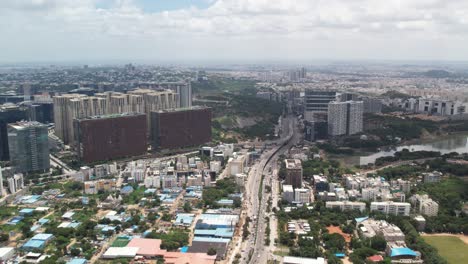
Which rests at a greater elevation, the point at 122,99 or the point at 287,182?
the point at 122,99

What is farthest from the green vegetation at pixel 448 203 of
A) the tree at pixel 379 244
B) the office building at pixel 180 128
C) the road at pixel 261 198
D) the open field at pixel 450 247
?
the office building at pixel 180 128

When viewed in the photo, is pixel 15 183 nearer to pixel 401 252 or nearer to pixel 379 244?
pixel 379 244

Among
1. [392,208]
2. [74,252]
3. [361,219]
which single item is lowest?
[74,252]

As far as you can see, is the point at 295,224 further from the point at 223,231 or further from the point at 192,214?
the point at 192,214

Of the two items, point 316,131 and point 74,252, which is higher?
point 316,131

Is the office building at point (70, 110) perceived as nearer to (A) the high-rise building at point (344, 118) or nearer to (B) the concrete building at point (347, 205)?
(A) the high-rise building at point (344, 118)

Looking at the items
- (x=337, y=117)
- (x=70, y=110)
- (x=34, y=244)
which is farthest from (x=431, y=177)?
(x=70, y=110)

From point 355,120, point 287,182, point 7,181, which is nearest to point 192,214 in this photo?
point 287,182
